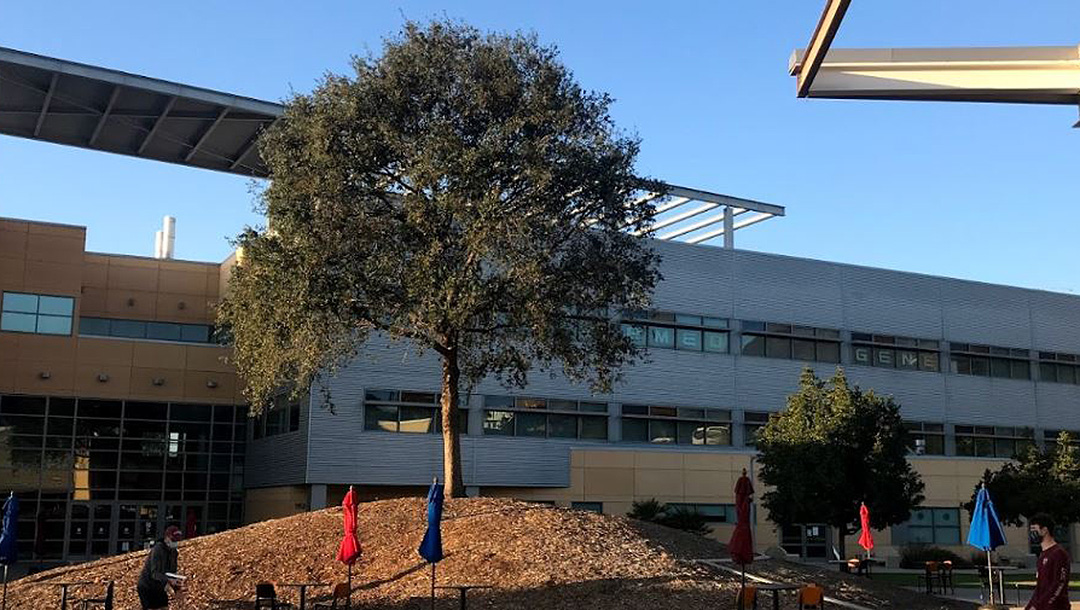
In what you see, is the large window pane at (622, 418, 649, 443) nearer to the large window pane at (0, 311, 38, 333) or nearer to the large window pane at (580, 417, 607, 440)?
the large window pane at (580, 417, 607, 440)

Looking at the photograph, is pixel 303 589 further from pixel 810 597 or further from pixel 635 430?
pixel 635 430

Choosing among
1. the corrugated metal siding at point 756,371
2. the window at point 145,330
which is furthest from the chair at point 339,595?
the window at point 145,330

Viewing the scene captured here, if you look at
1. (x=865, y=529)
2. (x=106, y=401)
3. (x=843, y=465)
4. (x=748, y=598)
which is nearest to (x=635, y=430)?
(x=843, y=465)

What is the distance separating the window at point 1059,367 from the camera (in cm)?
4853

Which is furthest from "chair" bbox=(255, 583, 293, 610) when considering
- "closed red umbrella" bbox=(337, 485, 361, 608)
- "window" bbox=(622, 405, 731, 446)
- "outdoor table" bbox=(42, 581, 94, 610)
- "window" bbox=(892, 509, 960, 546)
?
"window" bbox=(892, 509, 960, 546)

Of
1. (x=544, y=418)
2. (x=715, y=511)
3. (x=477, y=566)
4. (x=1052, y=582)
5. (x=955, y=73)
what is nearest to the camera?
(x=1052, y=582)

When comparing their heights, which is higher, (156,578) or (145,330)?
(145,330)

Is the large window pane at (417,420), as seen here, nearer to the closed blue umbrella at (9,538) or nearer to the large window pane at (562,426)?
the large window pane at (562,426)

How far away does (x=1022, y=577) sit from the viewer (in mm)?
34281

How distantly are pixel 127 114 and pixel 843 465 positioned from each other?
86.5 feet

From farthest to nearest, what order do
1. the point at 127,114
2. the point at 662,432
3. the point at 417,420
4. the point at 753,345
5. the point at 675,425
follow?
the point at 753,345 → the point at 675,425 → the point at 662,432 → the point at 127,114 → the point at 417,420

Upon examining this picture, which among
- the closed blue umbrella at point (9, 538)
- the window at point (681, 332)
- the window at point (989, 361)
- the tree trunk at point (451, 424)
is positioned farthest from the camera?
the window at point (989, 361)

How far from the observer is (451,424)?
2219cm

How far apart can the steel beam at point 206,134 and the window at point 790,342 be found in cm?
2043
